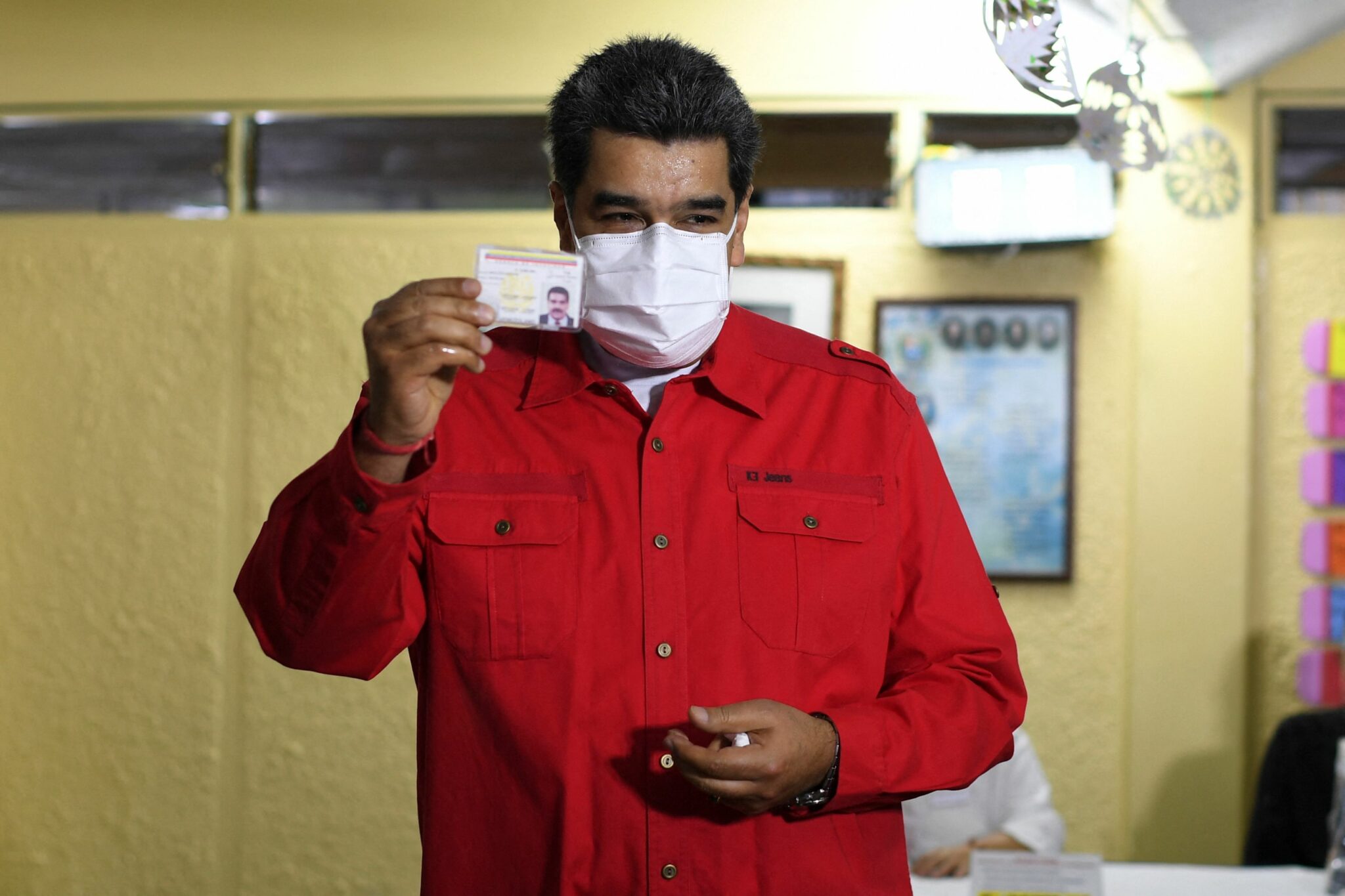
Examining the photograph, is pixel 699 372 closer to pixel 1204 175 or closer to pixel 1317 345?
pixel 1204 175

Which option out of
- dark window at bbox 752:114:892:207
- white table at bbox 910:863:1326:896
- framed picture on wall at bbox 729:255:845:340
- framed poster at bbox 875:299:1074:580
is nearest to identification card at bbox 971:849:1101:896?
white table at bbox 910:863:1326:896

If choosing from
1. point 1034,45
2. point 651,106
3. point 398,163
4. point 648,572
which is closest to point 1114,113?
point 1034,45

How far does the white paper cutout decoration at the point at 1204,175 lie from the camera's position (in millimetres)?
3061

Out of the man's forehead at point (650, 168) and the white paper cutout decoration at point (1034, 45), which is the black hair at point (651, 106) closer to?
the man's forehead at point (650, 168)

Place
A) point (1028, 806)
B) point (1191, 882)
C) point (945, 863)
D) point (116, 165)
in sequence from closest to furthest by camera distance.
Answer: point (1191, 882) < point (945, 863) < point (1028, 806) < point (116, 165)

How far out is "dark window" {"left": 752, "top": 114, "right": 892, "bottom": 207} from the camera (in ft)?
10.3

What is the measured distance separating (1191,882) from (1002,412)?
1384 millimetres

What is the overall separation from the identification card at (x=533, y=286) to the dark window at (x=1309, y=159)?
260cm

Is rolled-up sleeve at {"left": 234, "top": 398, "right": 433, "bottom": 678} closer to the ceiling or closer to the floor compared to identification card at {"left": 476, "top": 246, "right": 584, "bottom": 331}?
closer to the floor

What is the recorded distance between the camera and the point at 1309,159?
312cm

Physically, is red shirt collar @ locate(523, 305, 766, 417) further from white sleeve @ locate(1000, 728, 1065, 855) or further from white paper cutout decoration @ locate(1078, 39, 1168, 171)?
white sleeve @ locate(1000, 728, 1065, 855)

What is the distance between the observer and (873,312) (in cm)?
314

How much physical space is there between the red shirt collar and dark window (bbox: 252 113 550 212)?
6.50ft

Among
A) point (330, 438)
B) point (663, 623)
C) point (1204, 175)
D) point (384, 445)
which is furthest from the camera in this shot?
point (330, 438)
